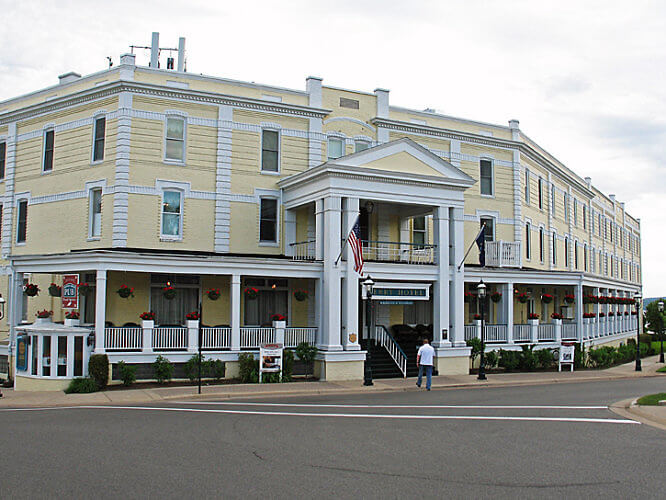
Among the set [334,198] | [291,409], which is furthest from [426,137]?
[291,409]

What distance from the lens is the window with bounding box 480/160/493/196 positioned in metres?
34.0

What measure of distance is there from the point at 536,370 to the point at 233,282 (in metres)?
14.3

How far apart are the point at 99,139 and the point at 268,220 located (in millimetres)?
7391

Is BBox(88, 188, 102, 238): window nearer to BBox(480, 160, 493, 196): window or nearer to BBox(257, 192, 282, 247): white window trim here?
BBox(257, 192, 282, 247): white window trim

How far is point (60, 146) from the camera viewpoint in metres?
28.2

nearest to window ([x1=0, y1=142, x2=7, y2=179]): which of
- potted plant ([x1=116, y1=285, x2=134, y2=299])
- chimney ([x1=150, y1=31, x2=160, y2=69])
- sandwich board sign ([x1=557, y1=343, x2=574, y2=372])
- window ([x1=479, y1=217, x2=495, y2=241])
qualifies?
chimney ([x1=150, y1=31, x2=160, y2=69])

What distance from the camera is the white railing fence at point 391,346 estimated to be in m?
26.0

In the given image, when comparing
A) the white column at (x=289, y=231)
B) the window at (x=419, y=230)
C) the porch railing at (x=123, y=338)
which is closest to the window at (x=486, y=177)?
the window at (x=419, y=230)

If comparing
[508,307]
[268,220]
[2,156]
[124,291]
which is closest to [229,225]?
[268,220]

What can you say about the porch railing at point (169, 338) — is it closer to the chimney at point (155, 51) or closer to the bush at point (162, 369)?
the bush at point (162, 369)

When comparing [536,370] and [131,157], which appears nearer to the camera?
[131,157]

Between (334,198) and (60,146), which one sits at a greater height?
(60,146)

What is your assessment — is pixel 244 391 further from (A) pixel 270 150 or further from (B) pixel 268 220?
(A) pixel 270 150

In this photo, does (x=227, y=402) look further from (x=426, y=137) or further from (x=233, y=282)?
(x=426, y=137)
